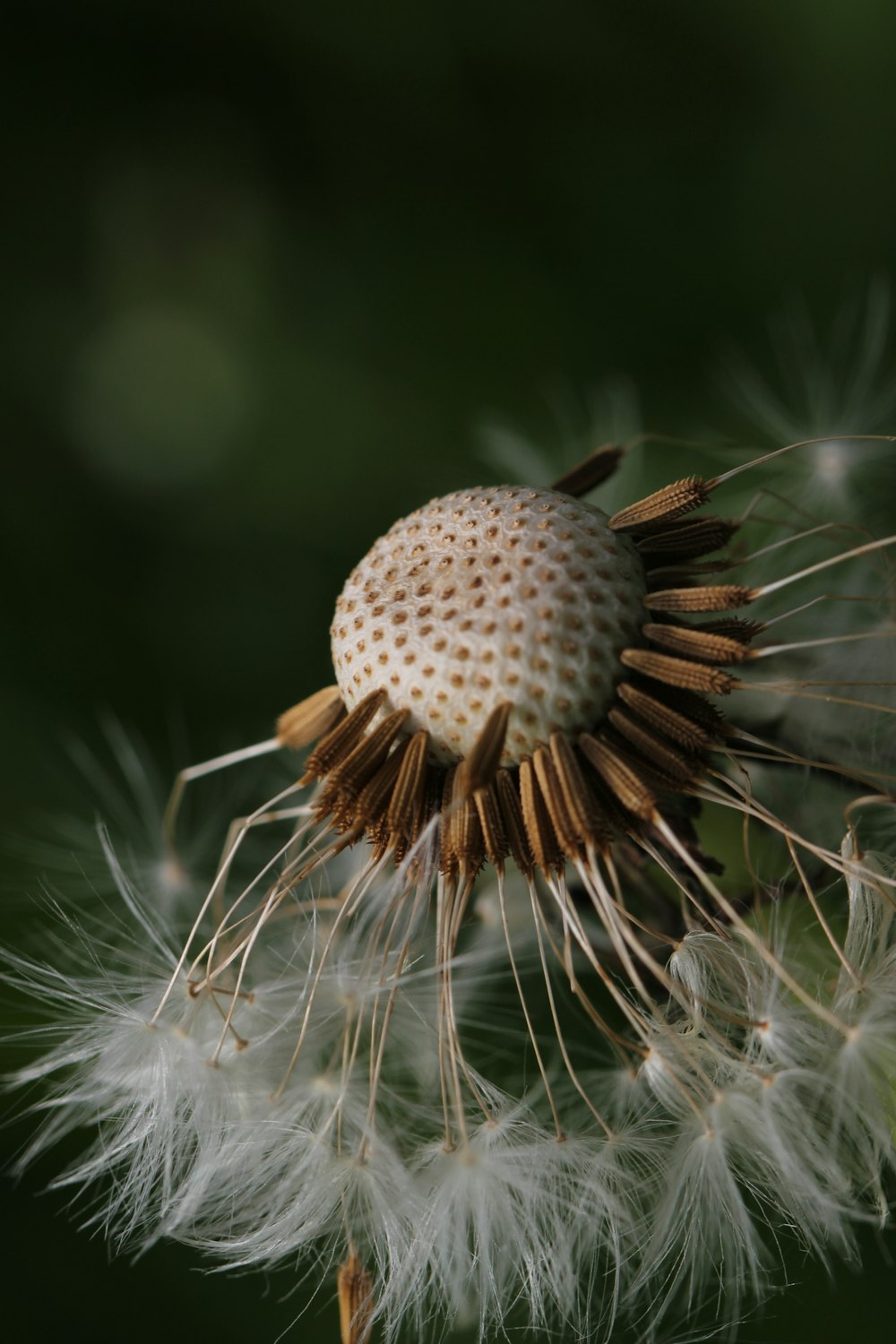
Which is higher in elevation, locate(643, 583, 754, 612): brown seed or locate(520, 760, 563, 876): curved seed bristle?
locate(643, 583, 754, 612): brown seed

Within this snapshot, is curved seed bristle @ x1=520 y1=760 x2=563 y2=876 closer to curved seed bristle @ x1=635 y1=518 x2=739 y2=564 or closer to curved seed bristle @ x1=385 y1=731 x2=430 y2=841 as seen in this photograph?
curved seed bristle @ x1=385 y1=731 x2=430 y2=841

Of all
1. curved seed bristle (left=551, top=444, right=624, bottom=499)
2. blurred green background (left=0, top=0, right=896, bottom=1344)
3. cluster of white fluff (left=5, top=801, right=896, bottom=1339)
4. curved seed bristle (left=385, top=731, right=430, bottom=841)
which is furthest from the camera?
blurred green background (left=0, top=0, right=896, bottom=1344)

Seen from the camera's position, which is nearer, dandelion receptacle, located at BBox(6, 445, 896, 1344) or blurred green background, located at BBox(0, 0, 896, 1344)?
dandelion receptacle, located at BBox(6, 445, 896, 1344)

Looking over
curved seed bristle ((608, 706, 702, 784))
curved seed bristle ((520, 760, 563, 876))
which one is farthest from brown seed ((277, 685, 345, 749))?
curved seed bristle ((608, 706, 702, 784))

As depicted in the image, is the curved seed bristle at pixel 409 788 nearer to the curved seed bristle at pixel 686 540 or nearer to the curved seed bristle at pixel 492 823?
the curved seed bristle at pixel 492 823

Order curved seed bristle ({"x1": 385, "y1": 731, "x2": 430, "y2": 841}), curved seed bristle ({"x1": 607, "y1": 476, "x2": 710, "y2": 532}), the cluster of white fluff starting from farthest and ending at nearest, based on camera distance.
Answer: curved seed bristle ({"x1": 607, "y1": 476, "x2": 710, "y2": 532}) → curved seed bristle ({"x1": 385, "y1": 731, "x2": 430, "y2": 841}) → the cluster of white fluff

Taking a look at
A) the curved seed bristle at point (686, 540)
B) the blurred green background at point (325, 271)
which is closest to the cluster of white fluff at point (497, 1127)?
the curved seed bristle at point (686, 540)

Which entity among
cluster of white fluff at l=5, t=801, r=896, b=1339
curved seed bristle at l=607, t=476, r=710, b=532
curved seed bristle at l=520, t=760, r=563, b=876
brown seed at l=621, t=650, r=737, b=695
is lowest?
cluster of white fluff at l=5, t=801, r=896, b=1339
